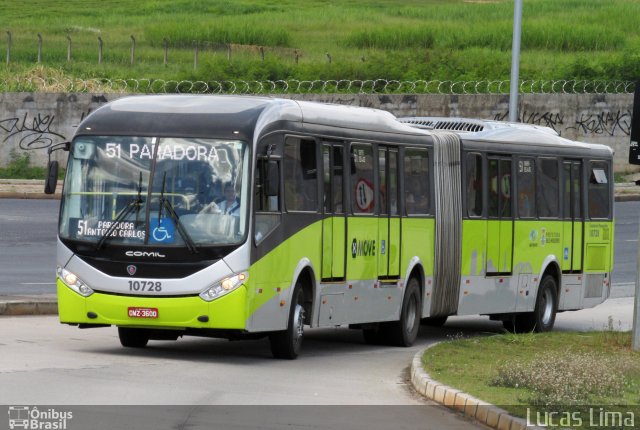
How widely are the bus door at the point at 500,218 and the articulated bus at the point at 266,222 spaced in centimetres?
20

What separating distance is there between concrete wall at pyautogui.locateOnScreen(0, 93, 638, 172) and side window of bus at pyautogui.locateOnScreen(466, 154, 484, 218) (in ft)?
90.1

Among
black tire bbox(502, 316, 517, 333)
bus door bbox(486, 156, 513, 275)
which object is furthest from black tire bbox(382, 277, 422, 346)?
black tire bbox(502, 316, 517, 333)

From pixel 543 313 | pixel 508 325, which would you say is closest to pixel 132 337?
pixel 543 313

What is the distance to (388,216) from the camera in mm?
19281

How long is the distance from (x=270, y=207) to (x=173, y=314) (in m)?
1.59

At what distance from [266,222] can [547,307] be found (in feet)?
29.9

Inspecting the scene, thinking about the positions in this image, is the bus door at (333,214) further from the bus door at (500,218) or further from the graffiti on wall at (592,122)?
the graffiti on wall at (592,122)

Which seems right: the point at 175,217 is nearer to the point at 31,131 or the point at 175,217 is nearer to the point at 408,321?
the point at 408,321

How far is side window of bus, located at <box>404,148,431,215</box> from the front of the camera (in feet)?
65.3

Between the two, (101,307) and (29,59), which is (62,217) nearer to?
(101,307)

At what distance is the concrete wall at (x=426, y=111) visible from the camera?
159ft

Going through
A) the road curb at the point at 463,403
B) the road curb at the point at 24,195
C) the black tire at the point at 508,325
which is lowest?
the black tire at the point at 508,325

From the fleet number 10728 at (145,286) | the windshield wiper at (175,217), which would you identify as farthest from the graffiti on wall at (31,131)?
the fleet number 10728 at (145,286)

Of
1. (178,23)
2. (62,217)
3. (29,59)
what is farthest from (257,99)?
(178,23)
